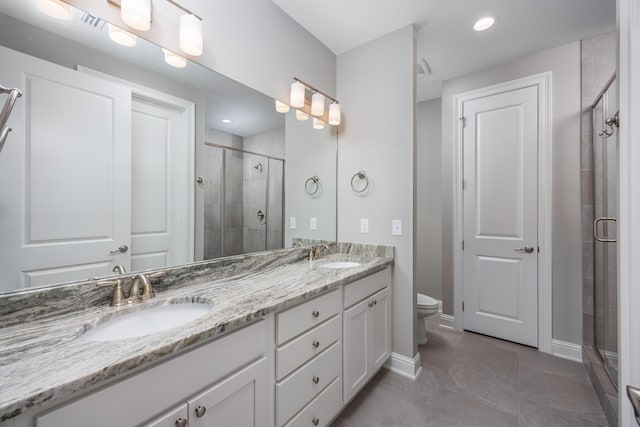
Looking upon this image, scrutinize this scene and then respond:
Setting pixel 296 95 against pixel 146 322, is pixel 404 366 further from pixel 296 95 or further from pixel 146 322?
pixel 296 95

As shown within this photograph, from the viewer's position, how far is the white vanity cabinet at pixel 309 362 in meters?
1.12

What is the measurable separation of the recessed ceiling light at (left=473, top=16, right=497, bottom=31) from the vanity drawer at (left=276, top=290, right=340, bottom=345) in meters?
2.22

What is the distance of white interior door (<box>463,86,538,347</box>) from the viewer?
7.71 feet

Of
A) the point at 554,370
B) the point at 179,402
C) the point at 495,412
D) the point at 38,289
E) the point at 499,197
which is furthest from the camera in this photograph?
the point at 499,197

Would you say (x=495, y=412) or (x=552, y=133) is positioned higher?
(x=552, y=133)

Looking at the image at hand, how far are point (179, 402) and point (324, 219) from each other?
64.1 inches

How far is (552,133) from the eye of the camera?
2.25 meters

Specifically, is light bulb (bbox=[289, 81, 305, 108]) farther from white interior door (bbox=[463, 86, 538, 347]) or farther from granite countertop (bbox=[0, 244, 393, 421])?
white interior door (bbox=[463, 86, 538, 347])

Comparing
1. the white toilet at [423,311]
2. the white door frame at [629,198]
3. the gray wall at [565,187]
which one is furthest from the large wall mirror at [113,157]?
the gray wall at [565,187]

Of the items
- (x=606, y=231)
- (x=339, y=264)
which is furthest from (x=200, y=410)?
(x=606, y=231)

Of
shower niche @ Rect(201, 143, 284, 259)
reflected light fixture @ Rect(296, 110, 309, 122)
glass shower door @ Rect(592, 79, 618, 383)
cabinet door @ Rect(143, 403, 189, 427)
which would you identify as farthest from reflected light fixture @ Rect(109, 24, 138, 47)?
glass shower door @ Rect(592, 79, 618, 383)

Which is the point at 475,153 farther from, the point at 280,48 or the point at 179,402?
the point at 179,402

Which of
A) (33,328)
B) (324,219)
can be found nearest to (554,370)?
(324,219)

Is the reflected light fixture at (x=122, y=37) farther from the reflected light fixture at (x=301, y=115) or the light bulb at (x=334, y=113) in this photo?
the light bulb at (x=334, y=113)
